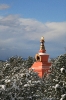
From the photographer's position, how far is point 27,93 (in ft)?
55.5

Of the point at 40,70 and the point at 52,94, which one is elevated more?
the point at 40,70

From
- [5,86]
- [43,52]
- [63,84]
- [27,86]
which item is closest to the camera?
[5,86]

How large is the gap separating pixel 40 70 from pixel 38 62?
2671 mm

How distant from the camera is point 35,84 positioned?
16.9 m

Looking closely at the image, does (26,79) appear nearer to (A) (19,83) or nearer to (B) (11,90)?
(A) (19,83)

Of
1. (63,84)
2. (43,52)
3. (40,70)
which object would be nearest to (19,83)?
(63,84)

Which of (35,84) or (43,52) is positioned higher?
(43,52)

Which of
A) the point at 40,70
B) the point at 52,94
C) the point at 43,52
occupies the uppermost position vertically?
the point at 43,52

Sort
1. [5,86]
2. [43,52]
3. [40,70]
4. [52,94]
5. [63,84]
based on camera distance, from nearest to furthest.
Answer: [5,86] < [63,84] < [52,94] < [40,70] < [43,52]

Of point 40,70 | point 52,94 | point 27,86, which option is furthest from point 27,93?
point 40,70

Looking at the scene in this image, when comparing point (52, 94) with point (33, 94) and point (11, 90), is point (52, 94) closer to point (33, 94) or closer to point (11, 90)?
point (33, 94)

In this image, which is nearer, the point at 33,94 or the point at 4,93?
the point at 4,93

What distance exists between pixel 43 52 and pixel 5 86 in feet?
108

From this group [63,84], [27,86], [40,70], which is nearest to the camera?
[27,86]
